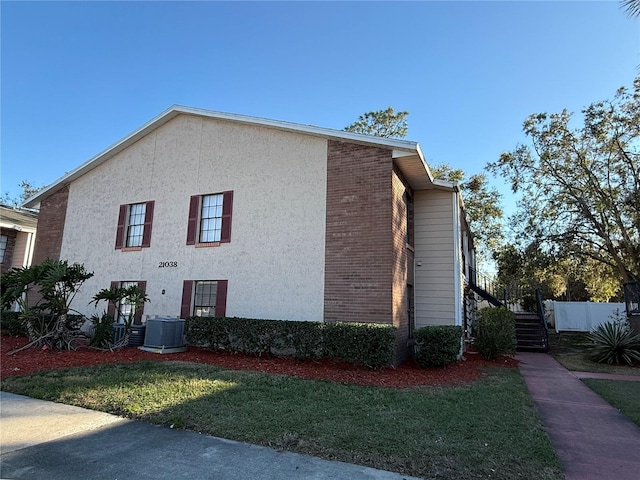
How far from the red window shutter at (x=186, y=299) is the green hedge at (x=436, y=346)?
7.12 meters

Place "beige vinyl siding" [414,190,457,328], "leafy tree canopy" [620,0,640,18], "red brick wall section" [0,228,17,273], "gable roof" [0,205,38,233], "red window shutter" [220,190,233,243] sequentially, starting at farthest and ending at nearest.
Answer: "red brick wall section" [0,228,17,273], "gable roof" [0,205,38,233], "red window shutter" [220,190,233,243], "beige vinyl siding" [414,190,457,328], "leafy tree canopy" [620,0,640,18]

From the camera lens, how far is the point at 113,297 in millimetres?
10977

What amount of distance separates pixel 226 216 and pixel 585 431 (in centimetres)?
1019

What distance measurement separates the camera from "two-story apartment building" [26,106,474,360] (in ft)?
33.3

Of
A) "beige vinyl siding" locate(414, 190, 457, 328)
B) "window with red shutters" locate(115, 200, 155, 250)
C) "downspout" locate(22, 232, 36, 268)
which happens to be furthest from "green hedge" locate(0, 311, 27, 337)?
"beige vinyl siding" locate(414, 190, 457, 328)

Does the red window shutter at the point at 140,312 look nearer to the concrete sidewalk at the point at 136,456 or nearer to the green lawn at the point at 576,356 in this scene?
the concrete sidewalk at the point at 136,456

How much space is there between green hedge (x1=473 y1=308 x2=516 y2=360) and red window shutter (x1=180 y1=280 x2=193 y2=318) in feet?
30.3

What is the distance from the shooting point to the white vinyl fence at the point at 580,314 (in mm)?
Answer: 22031

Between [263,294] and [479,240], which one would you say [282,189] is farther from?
[479,240]

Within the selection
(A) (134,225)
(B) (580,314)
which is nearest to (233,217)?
(A) (134,225)

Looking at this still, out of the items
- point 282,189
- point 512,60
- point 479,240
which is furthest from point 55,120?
point 479,240

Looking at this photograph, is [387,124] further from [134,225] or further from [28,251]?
[28,251]

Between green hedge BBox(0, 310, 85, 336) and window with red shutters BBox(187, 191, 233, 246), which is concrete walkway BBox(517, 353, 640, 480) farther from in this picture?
green hedge BBox(0, 310, 85, 336)

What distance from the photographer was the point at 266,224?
11492 mm
